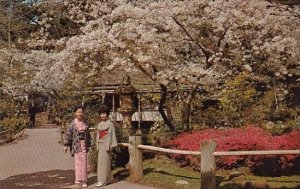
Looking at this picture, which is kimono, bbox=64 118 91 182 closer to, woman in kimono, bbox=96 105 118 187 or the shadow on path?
woman in kimono, bbox=96 105 118 187

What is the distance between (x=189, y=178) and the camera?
10.5m

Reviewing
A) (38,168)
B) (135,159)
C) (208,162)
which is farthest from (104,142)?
(38,168)

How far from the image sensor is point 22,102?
30.7 meters

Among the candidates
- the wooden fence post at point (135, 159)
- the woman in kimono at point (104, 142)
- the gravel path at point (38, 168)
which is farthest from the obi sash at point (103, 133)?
the gravel path at point (38, 168)

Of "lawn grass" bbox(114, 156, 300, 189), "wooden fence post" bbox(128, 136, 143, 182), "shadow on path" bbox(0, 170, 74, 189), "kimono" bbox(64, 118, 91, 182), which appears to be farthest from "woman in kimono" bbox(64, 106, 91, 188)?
"lawn grass" bbox(114, 156, 300, 189)

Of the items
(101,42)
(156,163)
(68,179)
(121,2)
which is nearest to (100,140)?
(68,179)

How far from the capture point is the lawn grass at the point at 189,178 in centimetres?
934

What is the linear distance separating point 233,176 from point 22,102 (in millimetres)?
23150

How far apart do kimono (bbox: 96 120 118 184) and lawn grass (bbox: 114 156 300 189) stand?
831 millimetres

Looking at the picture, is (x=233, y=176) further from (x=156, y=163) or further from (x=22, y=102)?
(x=22, y=102)

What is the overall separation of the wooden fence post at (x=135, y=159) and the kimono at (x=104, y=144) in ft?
1.52

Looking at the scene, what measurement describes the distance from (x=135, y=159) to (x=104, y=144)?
794 mm

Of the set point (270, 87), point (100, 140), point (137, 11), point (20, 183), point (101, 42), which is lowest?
point (20, 183)

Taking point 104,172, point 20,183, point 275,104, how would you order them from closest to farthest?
point 104,172 < point 20,183 < point 275,104
